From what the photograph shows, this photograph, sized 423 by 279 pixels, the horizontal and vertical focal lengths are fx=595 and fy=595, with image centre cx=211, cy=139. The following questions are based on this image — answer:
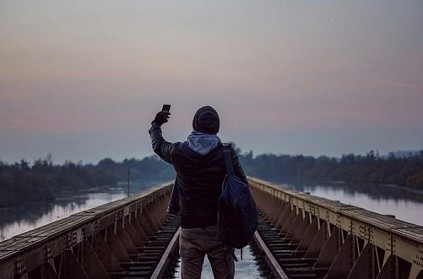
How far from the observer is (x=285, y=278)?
775 cm

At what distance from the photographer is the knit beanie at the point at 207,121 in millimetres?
4242

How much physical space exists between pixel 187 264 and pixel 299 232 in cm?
788

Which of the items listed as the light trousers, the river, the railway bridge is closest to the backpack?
the light trousers

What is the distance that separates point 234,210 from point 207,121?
2.18 feet

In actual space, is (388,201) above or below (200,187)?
below

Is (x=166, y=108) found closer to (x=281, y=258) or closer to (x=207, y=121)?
(x=207, y=121)

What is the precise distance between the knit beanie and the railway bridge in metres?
1.65

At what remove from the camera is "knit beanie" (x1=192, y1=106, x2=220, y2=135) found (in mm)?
4242

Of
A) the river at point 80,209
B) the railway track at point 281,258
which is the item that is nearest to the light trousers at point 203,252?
the railway track at point 281,258

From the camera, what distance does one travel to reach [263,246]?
11.1 meters

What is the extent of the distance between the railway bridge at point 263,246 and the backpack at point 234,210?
1.37 m

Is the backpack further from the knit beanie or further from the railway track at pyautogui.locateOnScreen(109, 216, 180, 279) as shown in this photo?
the railway track at pyautogui.locateOnScreen(109, 216, 180, 279)

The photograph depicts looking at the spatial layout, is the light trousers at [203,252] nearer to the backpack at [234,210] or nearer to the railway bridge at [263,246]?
the backpack at [234,210]

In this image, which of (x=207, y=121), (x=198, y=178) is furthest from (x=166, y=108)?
(x=198, y=178)
